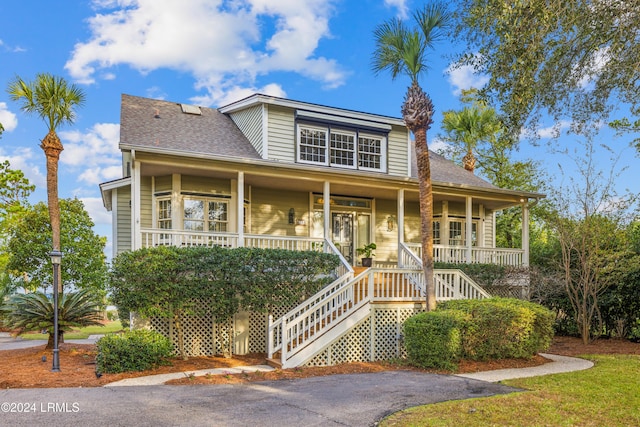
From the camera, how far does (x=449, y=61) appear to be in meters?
10.2

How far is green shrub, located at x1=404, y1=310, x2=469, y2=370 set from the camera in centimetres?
1011

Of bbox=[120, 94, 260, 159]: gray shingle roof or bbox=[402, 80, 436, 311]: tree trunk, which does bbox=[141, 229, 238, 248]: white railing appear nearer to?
bbox=[120, 94, 260, 159]: gray shingle roof

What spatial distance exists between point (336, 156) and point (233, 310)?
696cm

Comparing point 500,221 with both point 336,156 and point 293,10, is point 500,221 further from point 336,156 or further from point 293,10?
point 293,10

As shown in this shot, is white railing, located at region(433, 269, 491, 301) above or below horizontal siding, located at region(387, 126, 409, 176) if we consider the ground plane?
below

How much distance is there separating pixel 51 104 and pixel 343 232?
9681mm

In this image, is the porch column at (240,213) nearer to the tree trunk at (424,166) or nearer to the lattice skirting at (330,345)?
the lattice skirting at (330,345)

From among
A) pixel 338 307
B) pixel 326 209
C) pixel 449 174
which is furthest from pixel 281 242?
pixel 449 174


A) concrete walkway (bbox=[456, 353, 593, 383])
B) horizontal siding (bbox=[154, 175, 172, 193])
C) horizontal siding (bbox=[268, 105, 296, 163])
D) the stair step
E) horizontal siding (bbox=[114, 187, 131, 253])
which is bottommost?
concrete walkway (bbox=[456, 353, 593, 383])

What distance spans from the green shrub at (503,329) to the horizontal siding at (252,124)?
785cm

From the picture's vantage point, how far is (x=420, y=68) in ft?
39.3

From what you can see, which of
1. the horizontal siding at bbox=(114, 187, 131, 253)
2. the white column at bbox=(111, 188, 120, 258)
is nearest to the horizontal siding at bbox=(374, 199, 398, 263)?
the horizontal siding at bbox=(114, 187, 131, 253)

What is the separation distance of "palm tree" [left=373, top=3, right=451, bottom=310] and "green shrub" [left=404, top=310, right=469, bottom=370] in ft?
4.00

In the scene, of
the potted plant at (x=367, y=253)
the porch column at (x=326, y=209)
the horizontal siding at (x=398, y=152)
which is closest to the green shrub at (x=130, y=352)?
the porch column at (x=326, y=209)
